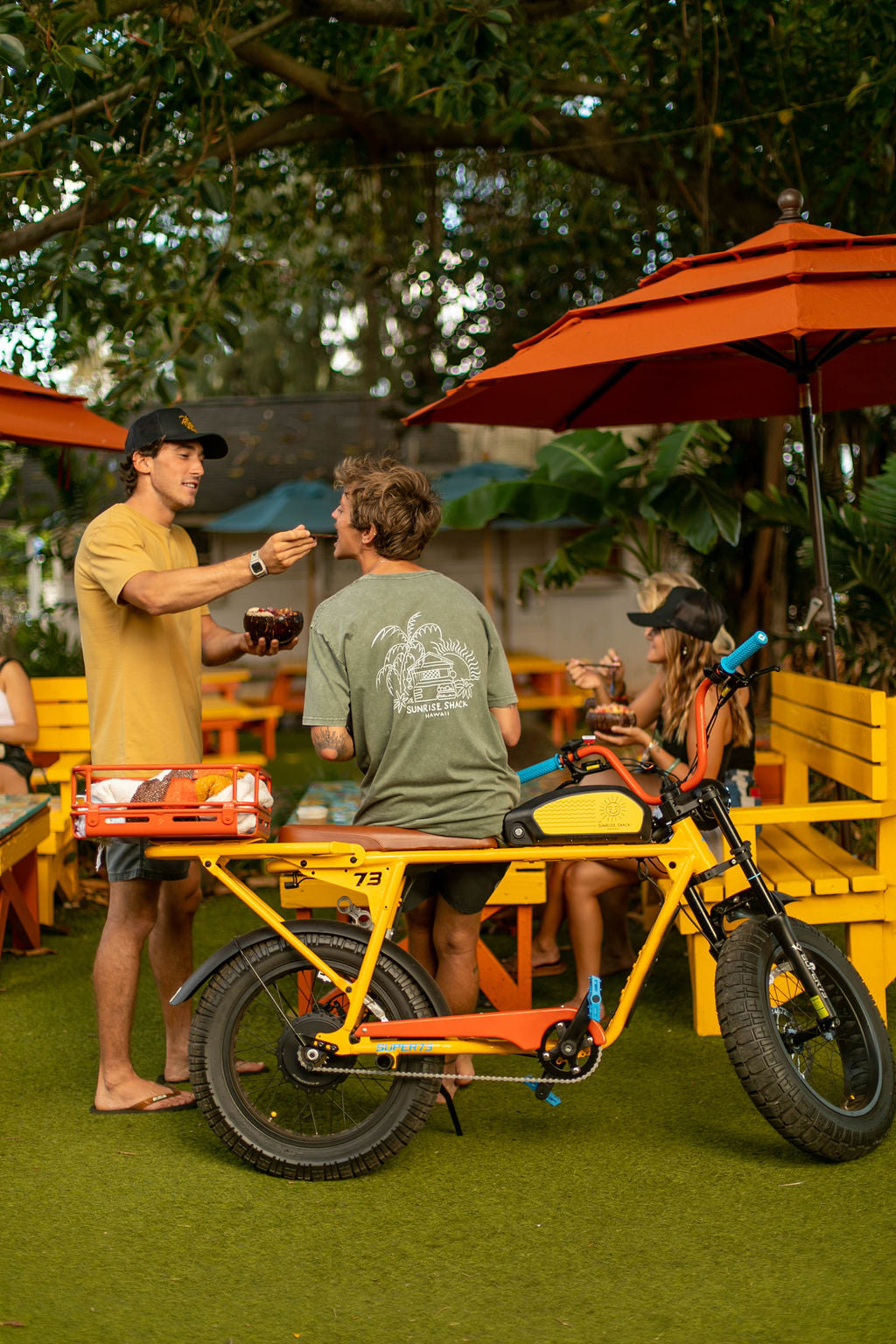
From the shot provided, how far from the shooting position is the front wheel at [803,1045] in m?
3.22

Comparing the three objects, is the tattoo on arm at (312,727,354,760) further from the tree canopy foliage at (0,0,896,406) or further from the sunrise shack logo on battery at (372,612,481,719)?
the tree canopy foliage at (0,0,896,406)

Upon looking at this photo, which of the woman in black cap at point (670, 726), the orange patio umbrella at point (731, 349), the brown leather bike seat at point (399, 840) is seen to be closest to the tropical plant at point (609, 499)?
the orange patio umbrella at point (731, 349)

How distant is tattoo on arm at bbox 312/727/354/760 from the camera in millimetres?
3324

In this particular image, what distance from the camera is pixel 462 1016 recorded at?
3.30m

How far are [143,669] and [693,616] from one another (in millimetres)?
1889

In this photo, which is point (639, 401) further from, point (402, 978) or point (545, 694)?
point (545, 694)

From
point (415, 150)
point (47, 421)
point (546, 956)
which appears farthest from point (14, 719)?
point (415, 150)

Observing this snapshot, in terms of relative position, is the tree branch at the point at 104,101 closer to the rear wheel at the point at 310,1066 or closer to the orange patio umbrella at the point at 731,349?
the orange patio umbrella at the point at 731,349

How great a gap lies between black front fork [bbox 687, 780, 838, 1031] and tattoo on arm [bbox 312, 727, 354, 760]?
0.98 m

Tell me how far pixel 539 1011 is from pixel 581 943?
113cm

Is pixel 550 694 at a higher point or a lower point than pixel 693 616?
lower

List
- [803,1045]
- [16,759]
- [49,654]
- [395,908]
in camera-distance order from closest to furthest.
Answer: [395,908], [803,1045], [16,759], [49,654]

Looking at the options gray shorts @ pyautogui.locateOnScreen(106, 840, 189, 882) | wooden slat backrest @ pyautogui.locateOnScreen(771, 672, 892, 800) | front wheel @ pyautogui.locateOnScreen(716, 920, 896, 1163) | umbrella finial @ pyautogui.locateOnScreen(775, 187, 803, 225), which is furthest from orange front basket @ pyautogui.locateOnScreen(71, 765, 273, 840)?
umbrella finial @ pyautogui.locateOnScreen(775, 187, 803, 225)

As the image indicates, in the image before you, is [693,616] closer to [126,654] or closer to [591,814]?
[591,814]
